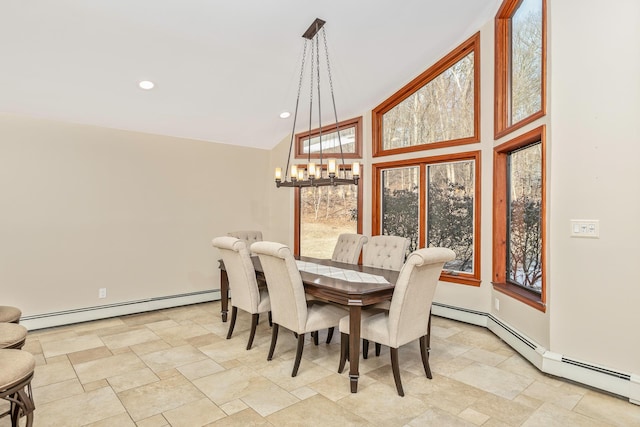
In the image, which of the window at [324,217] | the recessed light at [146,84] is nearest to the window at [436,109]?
the window at [324,217]

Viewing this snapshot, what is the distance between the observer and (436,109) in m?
4.56

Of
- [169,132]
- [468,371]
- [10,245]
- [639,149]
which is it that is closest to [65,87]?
[169,132]

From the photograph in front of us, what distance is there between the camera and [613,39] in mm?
2488

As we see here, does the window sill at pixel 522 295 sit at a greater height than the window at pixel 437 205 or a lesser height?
lesser

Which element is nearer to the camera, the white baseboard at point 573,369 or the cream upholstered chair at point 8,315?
the white baseboard at point 573,369

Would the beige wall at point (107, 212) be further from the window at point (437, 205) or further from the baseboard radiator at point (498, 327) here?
the window at point (437, 205)

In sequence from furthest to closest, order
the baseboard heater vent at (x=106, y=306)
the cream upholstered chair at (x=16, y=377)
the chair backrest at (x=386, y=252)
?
the baseboard heater vent at (x=106, y=306)
the chair backrest at (x=386, y=252)
the cream upholstered chair at (x=16, y=377)

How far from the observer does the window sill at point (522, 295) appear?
3.00 meters

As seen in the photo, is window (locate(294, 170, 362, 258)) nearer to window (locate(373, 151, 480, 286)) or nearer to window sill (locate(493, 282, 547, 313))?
window (locate(373, 151, 480, 286))

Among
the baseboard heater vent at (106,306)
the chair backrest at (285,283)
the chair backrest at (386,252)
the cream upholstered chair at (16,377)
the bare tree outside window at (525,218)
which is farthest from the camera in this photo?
the baseboard heater vent at (106,306)

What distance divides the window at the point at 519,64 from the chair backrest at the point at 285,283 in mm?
2370

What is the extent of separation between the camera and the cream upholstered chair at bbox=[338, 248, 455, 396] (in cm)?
252

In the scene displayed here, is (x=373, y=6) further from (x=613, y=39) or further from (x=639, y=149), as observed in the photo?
(x=639, y=149)

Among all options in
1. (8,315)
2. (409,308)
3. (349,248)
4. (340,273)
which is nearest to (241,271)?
(340,273)
